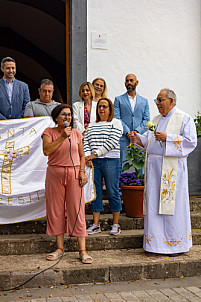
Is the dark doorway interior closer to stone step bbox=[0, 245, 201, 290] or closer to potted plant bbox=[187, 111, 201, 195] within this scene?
potted plant bbox=[187, 111, 201, 195]

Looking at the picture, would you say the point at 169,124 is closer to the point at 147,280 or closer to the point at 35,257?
the point at 147,280

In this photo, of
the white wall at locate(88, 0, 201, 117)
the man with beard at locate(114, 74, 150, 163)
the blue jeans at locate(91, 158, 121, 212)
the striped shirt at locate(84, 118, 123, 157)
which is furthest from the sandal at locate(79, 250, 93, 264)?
the white wall at locate(88, 0, 201, 117)

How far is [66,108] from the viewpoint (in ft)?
16.4

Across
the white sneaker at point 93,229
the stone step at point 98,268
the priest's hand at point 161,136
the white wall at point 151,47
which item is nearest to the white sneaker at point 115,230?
the white sneaker at point 93,229

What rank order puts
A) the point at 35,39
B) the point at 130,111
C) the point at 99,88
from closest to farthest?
the point at 99,88
the point at 130,111
the point at 35,39

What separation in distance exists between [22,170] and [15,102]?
113 centimetres

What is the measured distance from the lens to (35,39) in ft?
41.0

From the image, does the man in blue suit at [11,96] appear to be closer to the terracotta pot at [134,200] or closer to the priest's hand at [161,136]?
the terracotta pot at [134,200]

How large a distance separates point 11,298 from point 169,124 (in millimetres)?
→ 2757

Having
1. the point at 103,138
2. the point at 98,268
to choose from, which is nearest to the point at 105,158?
the point at 103,138

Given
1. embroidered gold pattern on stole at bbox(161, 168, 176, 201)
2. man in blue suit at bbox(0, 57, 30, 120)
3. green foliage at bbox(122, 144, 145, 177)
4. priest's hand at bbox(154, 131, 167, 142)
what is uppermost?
man in blue suit at bbox(0, 57, 30, 120)

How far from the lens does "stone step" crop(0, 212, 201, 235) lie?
5.66 m

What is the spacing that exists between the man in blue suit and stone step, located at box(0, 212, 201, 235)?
5.19 feet

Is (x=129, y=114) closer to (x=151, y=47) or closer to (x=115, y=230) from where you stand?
(x=151, y=47)
